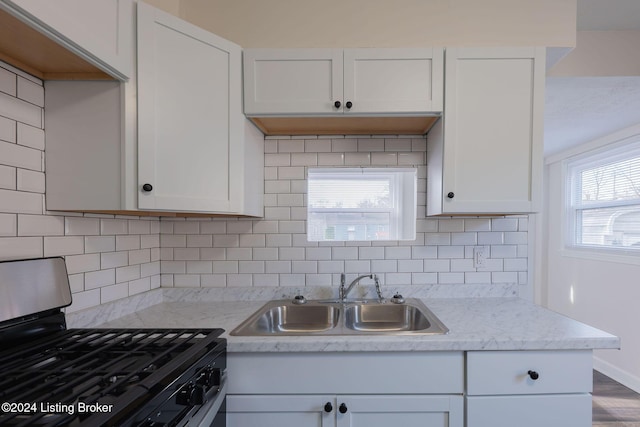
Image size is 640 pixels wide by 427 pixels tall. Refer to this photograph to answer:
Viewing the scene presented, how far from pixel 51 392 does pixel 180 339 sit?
17.0 inches

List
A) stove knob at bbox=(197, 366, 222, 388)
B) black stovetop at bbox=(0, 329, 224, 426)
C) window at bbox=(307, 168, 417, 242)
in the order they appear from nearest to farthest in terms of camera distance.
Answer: black stovetop at bbox=(0, 329, 224, 426), stove knob at bbox=(197, 366, 222, 388), window at bbox=(307, 168, 417, 242)

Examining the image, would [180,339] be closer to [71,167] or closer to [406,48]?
[71,167]

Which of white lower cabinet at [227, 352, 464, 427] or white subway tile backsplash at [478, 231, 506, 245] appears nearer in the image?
white lower cabinet at [227, 352, 464, 427]

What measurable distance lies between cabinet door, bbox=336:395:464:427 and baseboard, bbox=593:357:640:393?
2.75 metres

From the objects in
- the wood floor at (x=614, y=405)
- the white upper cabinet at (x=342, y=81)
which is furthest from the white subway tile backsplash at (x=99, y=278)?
the wood floor at (x=614, y=405)

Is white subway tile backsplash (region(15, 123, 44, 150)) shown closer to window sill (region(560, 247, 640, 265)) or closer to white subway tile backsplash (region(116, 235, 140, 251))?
white subway tile backsplash (region(116, 235, 140, 251))

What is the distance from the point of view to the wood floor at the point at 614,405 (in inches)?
87.2

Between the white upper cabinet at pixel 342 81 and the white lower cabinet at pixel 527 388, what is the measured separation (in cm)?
114

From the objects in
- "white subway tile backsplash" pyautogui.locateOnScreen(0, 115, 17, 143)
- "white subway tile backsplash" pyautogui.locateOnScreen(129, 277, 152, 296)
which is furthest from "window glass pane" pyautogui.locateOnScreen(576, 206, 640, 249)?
"white subway tile backsplash" pyautogui.locateOnScreen(0, 115, 17, 143)

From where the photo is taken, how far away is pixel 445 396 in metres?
1.19

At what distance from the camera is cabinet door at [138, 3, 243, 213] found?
124 centimetres

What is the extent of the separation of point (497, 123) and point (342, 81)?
2.55ft

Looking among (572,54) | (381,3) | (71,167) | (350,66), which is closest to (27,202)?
(71,167)

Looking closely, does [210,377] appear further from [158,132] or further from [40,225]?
[158,132]
